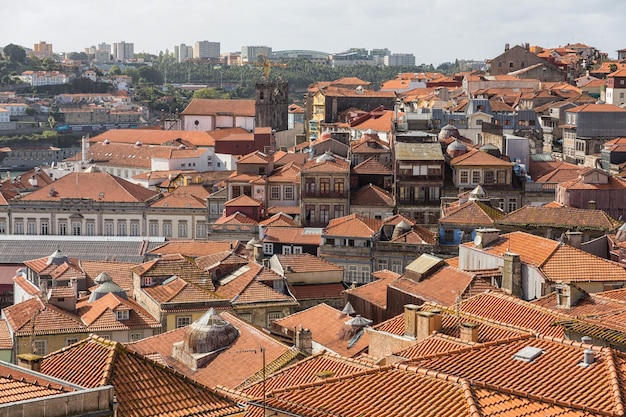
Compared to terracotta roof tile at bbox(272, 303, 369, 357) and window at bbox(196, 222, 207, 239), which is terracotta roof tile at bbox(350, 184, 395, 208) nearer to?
window at bbox(196, 222, 207, 239)

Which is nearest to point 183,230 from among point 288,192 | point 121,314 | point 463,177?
point 288,192

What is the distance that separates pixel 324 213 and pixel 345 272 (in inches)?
304

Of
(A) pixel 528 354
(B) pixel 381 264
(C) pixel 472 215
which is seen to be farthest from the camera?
(B) pixel 381 264

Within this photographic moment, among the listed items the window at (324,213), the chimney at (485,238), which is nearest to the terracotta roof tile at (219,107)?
the window at (324,213)

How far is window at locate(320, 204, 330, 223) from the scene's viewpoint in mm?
55219

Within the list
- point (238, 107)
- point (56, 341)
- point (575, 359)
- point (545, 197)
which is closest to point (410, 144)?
point (545, 197)

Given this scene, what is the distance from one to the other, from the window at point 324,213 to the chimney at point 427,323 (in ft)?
107

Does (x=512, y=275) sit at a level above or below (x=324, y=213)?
above

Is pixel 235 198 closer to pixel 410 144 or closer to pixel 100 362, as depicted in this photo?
pixel 410 144

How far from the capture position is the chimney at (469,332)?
20.1 meters

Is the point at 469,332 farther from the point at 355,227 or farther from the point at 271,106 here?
the point at 271,106

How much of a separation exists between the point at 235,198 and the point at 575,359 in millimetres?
43848

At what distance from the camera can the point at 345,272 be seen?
1887 inches

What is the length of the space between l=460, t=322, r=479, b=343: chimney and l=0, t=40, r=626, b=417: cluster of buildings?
0.12 ft
